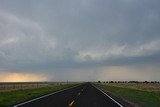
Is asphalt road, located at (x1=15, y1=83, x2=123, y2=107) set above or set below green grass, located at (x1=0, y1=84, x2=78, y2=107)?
below

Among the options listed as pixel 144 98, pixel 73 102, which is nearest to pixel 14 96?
pixel 73 102

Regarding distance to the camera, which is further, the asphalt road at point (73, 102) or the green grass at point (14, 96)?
the green grass at point (14, 96)

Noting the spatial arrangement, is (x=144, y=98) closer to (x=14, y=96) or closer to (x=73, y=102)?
(x=73, y=102)

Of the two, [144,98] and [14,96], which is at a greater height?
[14,96]

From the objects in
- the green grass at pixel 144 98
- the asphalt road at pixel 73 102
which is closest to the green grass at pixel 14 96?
the asphalt road at pixel 73 102

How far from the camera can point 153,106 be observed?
72.2ft

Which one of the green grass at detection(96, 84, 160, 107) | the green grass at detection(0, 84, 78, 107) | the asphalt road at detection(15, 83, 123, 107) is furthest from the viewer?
the green grass at detection(0, 84, 78, 107)

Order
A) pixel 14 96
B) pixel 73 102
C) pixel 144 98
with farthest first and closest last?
pixel 14 96
pixel 144 98
pixel 73 102

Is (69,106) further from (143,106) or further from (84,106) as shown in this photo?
(143,106)

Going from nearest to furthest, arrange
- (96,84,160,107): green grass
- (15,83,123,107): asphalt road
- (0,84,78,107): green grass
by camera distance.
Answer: (15,83,123,107): asphalt road, (96,84,160,107): green grass, (0,84,78,107): green grass

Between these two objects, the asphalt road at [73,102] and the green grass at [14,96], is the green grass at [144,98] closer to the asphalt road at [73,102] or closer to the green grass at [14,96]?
the asphalt road at [73,102]

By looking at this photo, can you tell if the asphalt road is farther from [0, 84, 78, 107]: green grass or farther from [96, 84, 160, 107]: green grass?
Result: [96, 84, 160, 107]: green grass

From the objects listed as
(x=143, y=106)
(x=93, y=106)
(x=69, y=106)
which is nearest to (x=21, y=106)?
(x=69, y=106)

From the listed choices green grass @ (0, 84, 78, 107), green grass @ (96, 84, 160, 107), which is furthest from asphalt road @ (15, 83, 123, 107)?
green grass @ (96, 84, 160, 107)
